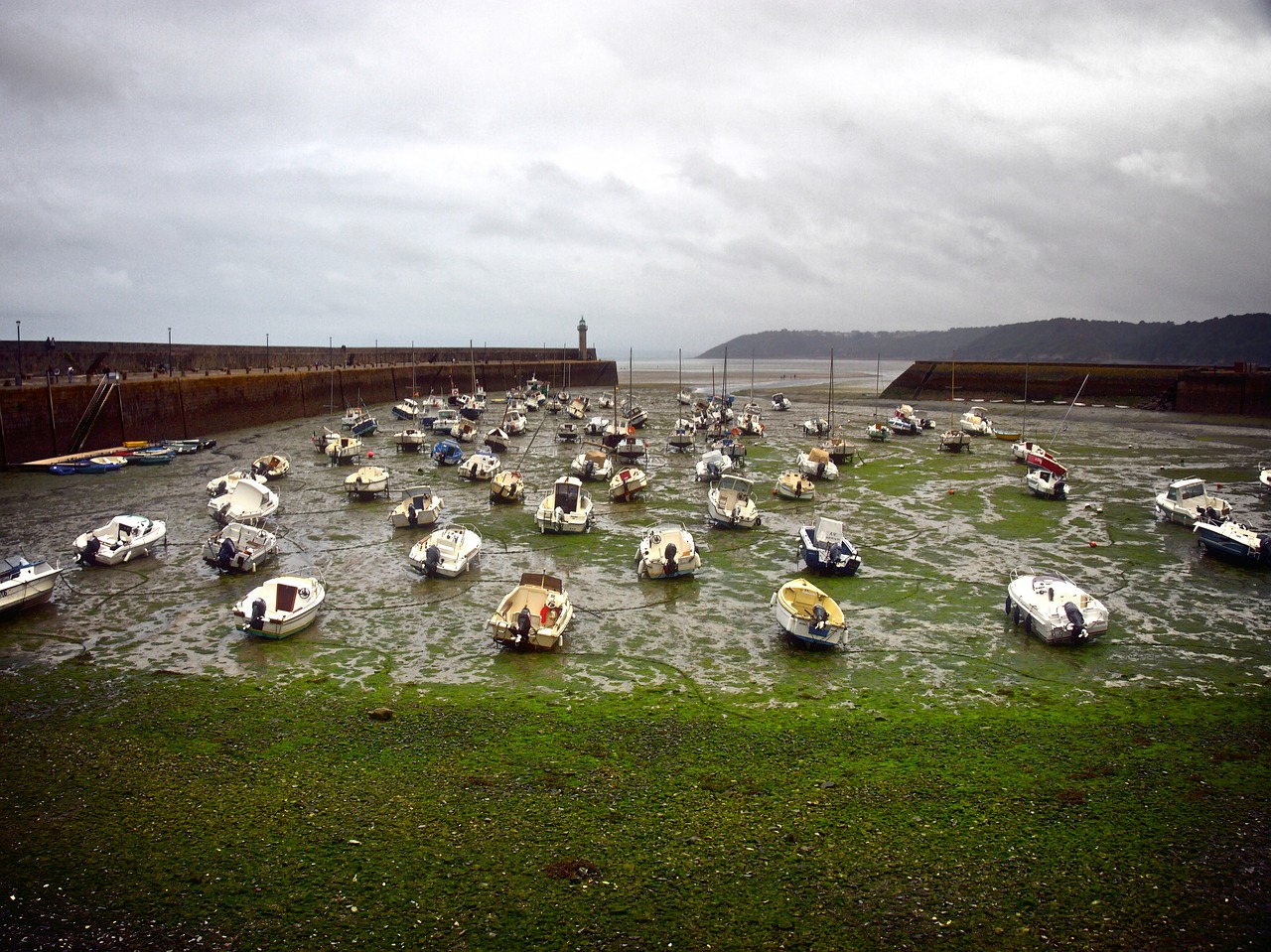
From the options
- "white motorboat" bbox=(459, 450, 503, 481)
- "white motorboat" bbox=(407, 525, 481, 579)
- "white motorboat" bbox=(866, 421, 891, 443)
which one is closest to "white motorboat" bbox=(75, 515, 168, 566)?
"white motorboat" bbox=(407, 525, 481, 579)

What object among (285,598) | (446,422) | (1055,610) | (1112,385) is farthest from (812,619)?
(1112,385)

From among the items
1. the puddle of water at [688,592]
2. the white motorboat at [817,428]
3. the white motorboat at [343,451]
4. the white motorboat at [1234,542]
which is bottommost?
the puddle of water at [688,592]

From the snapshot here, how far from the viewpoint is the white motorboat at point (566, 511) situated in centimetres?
2727

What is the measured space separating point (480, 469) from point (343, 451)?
30.1 ft

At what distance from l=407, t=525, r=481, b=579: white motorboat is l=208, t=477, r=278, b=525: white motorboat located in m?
7.76

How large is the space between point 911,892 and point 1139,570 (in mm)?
17199

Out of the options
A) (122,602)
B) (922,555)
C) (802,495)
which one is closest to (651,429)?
(802,495)

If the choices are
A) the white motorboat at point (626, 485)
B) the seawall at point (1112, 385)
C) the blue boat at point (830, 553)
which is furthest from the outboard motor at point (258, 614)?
the seawall at point (1112, 385)

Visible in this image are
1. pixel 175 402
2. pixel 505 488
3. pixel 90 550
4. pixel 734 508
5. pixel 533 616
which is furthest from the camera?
pixel 175 402

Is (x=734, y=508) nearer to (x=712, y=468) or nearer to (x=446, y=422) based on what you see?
(x=712, y=468)

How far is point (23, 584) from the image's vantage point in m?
18.8

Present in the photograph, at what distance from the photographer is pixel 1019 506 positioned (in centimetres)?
3155

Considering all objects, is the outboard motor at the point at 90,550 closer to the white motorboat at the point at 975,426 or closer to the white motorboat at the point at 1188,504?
the white motorboat at the point at 1188,504

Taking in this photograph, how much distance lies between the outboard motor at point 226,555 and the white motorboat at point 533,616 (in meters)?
8.36
